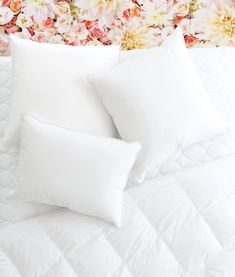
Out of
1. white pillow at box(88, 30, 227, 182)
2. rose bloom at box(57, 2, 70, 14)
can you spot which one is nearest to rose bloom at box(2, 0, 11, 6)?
rose bloom at box(57, 2, 70, 14)

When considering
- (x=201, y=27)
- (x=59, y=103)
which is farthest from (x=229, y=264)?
(x=201, y=27)

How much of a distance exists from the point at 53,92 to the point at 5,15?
29.6 inches

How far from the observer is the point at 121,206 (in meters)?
1.46

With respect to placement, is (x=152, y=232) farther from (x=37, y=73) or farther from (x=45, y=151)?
(x=37, y=73)

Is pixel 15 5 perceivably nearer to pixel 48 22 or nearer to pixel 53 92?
pixel 48 22

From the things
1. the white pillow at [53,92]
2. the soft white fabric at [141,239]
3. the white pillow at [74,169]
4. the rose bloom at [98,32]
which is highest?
the rose bloom at [98,32]

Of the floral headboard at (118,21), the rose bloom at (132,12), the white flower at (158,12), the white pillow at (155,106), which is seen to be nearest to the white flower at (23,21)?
the floral headboard at (118,21)

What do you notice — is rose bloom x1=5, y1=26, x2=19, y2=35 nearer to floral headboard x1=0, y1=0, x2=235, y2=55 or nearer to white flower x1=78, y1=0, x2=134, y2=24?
floral headboard x1=0, y1=0, x2=235, y2=55

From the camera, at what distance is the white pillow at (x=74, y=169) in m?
1.43

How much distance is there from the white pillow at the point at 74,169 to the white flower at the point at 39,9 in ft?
2.77

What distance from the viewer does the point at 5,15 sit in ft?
7.09

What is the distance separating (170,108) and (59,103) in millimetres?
391

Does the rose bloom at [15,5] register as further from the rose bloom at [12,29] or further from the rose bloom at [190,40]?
the rose bloom at [190,40]

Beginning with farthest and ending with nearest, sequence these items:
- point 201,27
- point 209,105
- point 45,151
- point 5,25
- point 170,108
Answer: point 201,27 → point 5,25 → point 209,105 → point 170,108 → point 45,151
